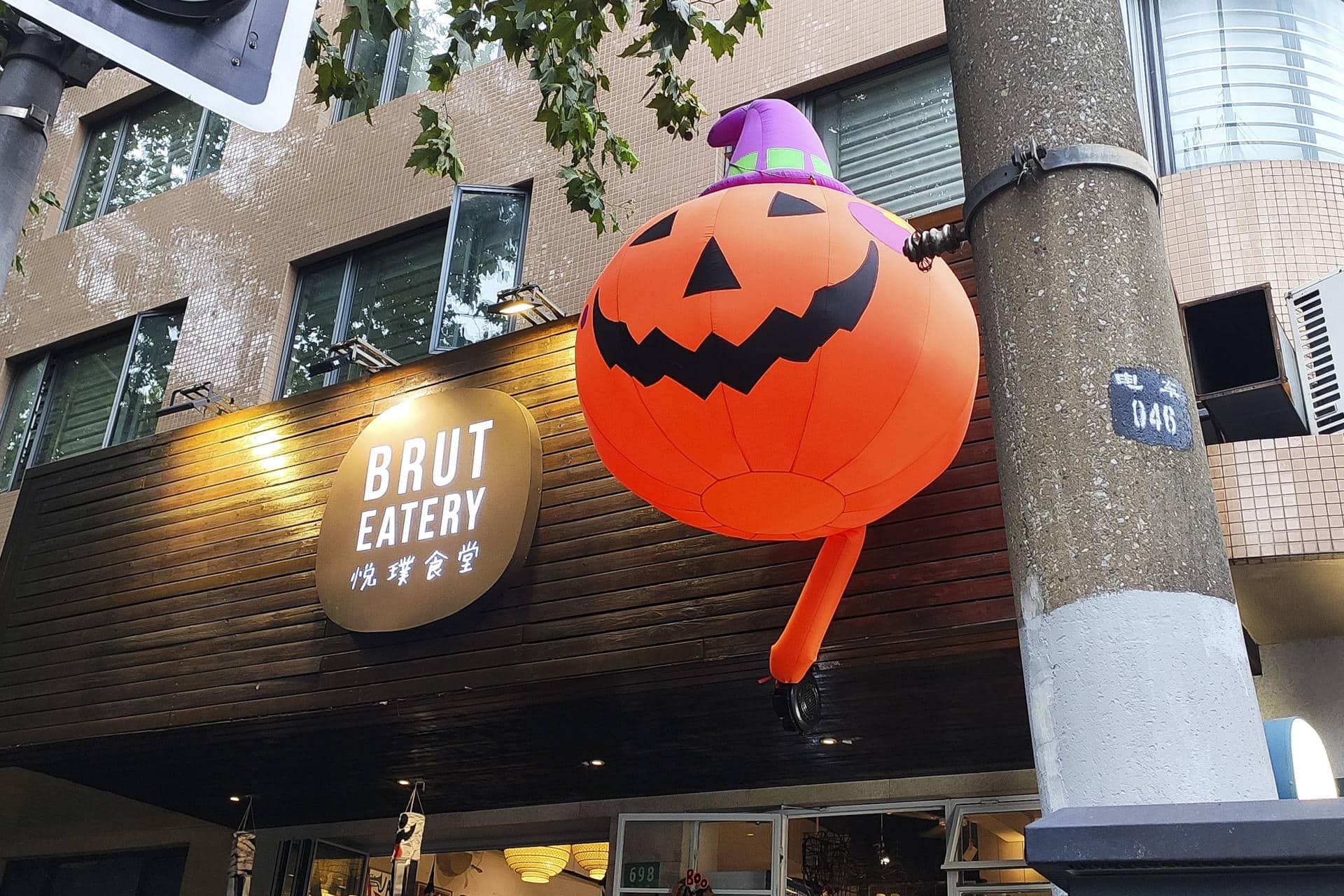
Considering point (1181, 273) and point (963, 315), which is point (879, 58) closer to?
point (1181, 273)

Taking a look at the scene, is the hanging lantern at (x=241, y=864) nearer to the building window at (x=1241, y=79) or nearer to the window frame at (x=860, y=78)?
the window frame at (x=860, y=78)

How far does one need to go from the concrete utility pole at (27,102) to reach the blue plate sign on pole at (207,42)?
0.25 m

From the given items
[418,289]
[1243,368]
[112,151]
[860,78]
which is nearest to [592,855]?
[418,289]

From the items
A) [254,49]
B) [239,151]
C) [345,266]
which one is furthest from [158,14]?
[239,151]

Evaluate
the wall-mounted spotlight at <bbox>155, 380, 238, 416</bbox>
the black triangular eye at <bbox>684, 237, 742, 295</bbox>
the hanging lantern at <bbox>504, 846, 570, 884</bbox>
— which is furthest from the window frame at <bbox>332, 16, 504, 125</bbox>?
the black triangular eye at <bbox>684, 237, 742, 295</bbox>

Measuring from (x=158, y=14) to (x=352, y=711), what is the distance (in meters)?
5.74

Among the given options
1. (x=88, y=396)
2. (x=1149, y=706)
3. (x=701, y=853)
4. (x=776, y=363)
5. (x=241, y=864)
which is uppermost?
(x=88, y=396)

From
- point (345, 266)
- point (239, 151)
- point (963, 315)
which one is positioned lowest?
point (963, 315)

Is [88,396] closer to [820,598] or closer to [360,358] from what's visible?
[360,358]

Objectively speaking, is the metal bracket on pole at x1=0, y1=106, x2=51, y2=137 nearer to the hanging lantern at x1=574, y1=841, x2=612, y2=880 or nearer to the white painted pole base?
the white painted pole base

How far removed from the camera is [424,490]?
752 cm

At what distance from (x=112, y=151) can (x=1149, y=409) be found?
43.1 feet

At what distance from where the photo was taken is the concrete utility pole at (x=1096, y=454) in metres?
1.48

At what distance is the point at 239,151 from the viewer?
11281mm
